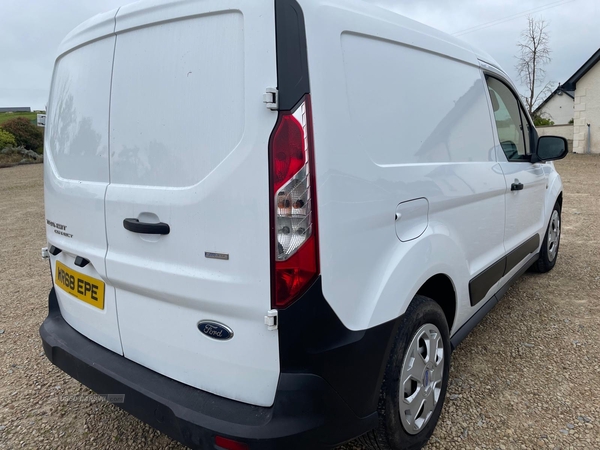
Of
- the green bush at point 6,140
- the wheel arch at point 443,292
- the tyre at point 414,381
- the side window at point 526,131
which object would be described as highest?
the green bush at point 6,140

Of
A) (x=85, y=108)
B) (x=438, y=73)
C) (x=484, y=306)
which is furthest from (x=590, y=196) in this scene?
(x=85, y=108)

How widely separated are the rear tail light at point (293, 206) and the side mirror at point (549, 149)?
2.58m

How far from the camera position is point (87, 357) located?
2.01m

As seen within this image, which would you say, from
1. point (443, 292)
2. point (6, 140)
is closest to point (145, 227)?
point (443, 292)

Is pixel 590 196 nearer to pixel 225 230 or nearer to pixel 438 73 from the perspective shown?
pixel 438 73

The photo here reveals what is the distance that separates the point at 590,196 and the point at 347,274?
9.75m

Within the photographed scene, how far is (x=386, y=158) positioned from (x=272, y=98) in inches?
22.4

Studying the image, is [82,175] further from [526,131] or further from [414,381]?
[526,131]

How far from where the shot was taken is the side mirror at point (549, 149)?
11.1 ft

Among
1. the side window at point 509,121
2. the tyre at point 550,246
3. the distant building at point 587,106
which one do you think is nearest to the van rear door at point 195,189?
the side window at point 509,121

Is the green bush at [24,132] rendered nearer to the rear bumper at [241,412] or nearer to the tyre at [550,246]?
the tyre at [550,246]

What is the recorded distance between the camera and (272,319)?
1499 millimetres

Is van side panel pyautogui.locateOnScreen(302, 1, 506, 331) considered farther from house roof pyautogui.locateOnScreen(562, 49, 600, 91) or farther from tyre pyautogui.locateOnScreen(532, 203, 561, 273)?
house roof pyautogui.locateOnScreen(562, 49, 600, 91)

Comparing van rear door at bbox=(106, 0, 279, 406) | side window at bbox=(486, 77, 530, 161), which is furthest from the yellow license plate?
side window at bbox=(486, 77, 530, 161)
